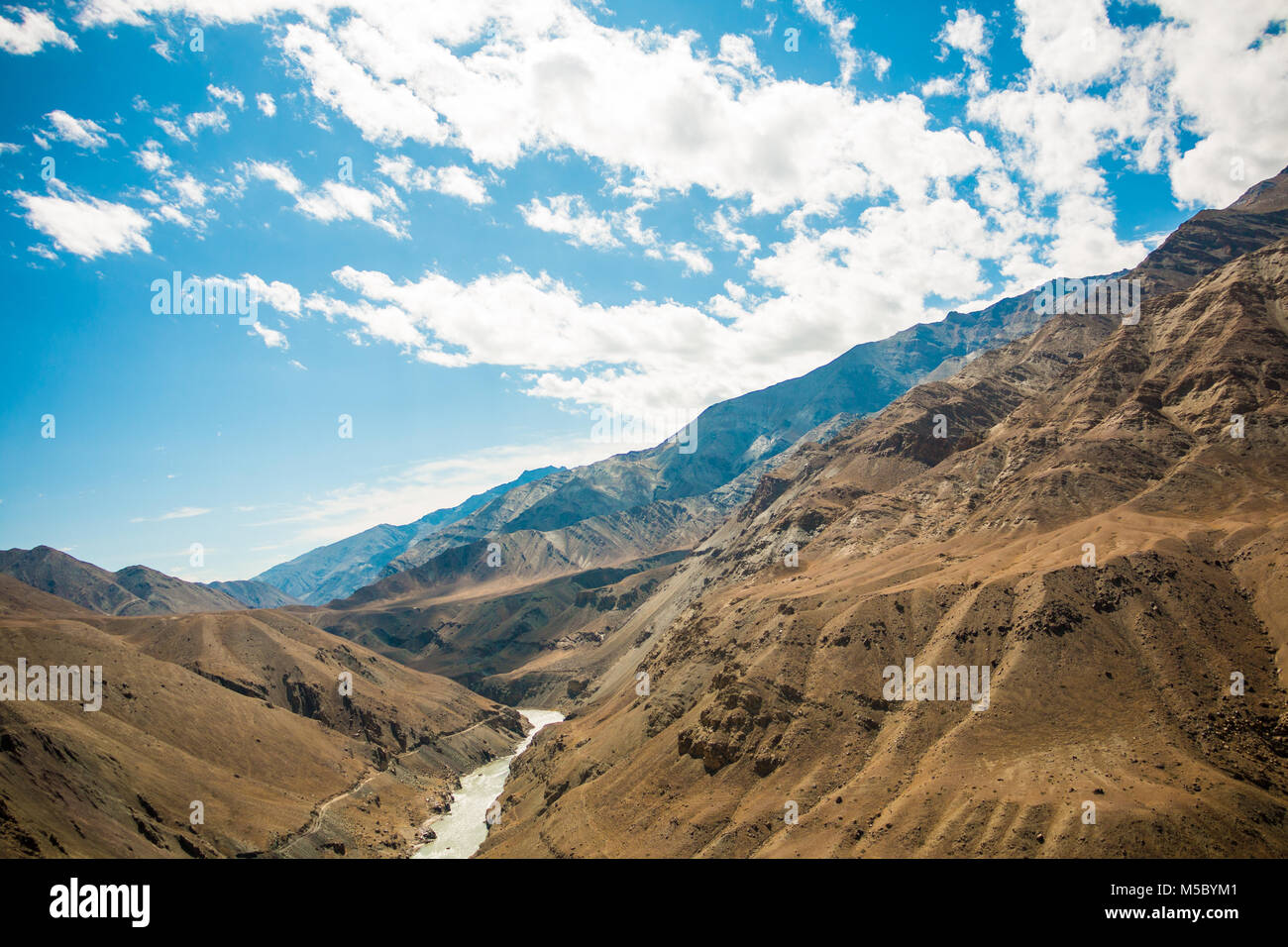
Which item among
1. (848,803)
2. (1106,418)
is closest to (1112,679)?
(848,803)

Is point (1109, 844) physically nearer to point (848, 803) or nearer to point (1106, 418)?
point (848, 803)

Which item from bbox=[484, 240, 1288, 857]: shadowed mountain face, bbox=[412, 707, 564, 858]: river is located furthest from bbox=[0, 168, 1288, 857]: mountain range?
bbox=[412, 707, 564, 858]: river

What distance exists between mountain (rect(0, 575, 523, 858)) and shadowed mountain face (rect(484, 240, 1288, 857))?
2501 centimetres

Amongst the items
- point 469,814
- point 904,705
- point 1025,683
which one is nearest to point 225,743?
point 469,814

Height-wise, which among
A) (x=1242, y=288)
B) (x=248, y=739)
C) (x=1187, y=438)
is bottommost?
(x=248, y=739)

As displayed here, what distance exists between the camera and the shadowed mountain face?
202 ft

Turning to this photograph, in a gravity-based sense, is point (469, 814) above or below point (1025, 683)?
below

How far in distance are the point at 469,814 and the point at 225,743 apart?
140 feet

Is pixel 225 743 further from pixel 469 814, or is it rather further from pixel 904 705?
pixel 904 705

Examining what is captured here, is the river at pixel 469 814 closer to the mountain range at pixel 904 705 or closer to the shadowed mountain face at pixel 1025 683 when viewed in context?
the mountain range at pixel 904 705

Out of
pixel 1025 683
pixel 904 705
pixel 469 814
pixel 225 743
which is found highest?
pixel 1025 683

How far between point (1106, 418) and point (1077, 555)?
2591 inches

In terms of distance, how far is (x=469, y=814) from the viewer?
120000mm
